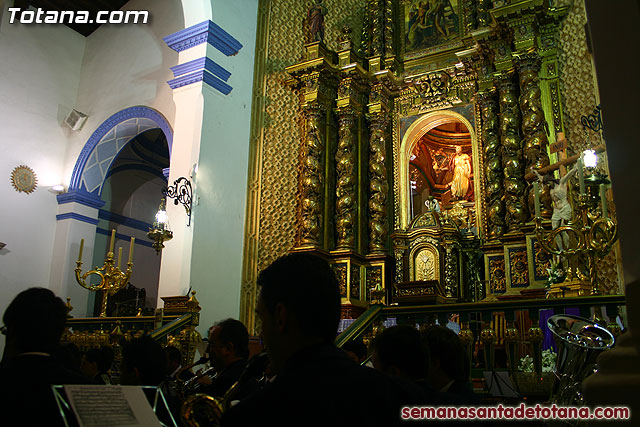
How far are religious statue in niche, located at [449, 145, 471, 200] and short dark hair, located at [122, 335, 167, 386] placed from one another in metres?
8.74

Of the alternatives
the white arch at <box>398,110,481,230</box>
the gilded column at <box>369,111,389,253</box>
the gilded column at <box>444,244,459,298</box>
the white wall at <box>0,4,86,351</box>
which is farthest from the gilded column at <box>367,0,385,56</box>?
the white wall at <box>0,4,86,351</box>

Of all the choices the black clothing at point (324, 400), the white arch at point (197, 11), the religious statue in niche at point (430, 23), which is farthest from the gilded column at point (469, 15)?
the black clothing at point (324, 400)

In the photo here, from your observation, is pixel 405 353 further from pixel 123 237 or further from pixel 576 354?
pixel 123 237

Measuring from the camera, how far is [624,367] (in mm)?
1739

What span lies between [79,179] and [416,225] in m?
6.95

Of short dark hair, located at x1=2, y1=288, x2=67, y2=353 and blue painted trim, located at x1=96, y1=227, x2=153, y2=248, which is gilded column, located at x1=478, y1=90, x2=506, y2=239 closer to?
short dark hair, located at x1=2, y1=288, x2=67, y2=353

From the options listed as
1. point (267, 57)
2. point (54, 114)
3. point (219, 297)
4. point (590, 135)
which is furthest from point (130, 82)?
point (590, 135)

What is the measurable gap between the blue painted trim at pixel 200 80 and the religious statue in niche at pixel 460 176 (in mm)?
4717

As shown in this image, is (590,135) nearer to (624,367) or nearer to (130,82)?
(624,367)

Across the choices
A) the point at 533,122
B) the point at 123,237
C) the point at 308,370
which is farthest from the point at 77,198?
the point at 308,370

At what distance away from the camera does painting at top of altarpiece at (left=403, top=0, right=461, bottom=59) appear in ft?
33.6

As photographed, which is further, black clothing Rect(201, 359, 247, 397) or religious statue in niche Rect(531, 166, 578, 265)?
religious statue in niche Rect(531, 166, 578, 265)

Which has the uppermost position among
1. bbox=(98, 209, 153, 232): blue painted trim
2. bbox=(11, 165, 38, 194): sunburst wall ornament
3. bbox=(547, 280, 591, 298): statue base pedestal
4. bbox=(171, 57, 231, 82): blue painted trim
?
bbox=(171, 57, 231, 82): blue painted trim

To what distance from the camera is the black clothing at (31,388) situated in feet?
6.61
